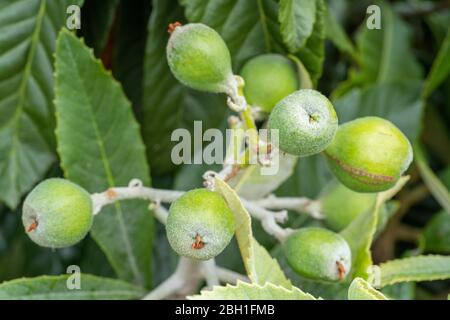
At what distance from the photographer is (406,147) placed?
118 cm

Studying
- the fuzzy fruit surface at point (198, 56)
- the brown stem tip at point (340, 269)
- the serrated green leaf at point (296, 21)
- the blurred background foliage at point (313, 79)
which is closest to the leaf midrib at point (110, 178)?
the blurred background foliage at point (313, 79)

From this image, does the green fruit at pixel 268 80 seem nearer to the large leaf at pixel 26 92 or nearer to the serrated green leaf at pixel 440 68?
the large leaf at pixel 26 92

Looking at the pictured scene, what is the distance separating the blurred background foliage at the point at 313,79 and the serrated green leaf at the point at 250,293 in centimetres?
28

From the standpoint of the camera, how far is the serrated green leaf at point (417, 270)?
1.24 m

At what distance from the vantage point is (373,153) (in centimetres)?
117

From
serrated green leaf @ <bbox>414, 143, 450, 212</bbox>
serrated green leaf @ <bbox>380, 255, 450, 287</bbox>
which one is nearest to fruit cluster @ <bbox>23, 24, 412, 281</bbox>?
serrated green leaf @ <bbox>380, 255, 450, 287</bbox>

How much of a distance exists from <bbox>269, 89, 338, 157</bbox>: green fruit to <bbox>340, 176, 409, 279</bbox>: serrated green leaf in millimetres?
228

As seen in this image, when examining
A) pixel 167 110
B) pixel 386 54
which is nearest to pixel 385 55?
pixel 386 54

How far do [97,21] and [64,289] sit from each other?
1.63ft

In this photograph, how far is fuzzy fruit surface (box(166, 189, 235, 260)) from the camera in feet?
3.50

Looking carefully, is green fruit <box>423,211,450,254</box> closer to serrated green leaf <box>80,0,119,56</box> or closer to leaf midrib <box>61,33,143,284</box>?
leaf midrib <box>61,33,143,284</box>

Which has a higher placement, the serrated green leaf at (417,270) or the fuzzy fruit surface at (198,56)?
the fuzzy fruit surface at (198,56)
